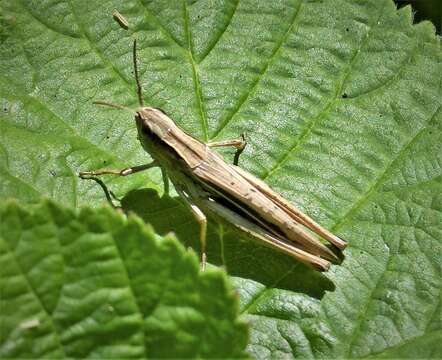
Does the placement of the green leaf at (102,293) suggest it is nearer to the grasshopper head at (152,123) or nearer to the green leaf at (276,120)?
the green leaf at (276,120)

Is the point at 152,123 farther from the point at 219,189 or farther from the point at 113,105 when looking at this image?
the point at 219,189

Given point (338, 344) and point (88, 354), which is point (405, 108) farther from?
point (88, 354)

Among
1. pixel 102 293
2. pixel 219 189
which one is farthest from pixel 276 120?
pixel 102 293

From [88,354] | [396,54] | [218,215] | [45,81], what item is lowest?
[88,354]

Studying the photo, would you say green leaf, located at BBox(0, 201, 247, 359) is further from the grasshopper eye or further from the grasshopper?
the grasshopper eye

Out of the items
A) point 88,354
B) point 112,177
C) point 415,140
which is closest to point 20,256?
point 88,354

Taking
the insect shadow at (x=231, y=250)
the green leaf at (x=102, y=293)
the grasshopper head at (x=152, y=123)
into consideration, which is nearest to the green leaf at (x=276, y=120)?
the insect shadow at (x=231, y=250)
